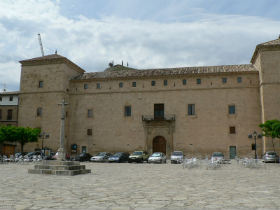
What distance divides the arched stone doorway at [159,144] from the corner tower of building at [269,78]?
35.1ft

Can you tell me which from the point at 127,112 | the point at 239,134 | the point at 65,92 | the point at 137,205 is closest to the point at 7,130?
the point at 65,92

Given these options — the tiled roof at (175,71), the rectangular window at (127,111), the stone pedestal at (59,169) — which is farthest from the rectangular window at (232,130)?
the stone pedestal at (59,169)

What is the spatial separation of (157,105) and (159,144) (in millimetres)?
4534

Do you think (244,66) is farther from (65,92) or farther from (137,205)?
(137,205)

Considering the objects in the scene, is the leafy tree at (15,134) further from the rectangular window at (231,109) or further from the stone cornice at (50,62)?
the rectangular window at (231,109)

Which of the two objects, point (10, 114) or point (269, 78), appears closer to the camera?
point (269, 78)

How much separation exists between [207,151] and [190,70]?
31.4ft

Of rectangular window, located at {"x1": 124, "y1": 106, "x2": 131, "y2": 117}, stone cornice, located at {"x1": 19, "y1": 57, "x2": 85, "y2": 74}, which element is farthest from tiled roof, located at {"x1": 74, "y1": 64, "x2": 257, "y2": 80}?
rectangular window, located at {"x1": 124, "y1": 106, "x2": 131, "y2": 117}

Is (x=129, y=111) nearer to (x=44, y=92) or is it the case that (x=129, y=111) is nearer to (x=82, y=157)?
(x=82, y=157)

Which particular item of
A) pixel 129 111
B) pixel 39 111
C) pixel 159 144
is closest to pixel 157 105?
pixel 129 111

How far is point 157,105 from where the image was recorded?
33.8m

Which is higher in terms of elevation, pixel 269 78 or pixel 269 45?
pixel 269 45

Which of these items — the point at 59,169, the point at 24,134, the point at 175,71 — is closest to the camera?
the point at 59,169

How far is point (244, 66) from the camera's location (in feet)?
110
